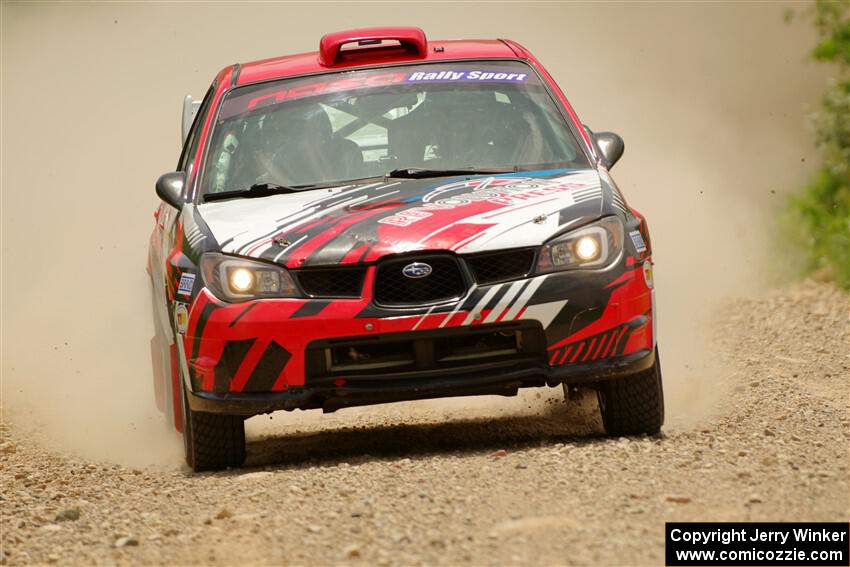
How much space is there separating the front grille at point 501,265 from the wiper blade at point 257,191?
Answer: 1178 mm

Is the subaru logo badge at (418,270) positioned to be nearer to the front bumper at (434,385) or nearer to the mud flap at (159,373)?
the front bumper at (434,385)

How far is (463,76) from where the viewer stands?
8.12m

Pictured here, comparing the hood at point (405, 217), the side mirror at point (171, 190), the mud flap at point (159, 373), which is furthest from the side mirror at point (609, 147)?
the mud flap at point (159, 373)

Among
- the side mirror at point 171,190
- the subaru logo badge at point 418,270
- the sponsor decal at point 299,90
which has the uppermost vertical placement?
the sponsor decal at point 299,90

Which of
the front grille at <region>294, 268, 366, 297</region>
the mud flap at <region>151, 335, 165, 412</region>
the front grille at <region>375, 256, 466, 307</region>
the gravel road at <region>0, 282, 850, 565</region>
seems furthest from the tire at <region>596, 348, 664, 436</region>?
the mud flap at <region>151, 335, 165, 412</region>

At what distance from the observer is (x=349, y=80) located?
26.6 ft

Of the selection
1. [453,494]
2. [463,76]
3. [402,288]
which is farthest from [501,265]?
[463,76]

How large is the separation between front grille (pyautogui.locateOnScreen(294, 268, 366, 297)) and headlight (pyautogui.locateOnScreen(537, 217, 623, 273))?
0.74 metres

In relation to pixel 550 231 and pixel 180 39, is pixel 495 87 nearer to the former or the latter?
pixel 550 231

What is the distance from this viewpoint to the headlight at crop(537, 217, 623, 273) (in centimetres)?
671

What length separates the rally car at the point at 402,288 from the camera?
6656mm

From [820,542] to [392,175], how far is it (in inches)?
121

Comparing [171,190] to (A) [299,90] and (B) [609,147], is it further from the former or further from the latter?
(B) [609,147]

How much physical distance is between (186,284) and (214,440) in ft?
2.32
